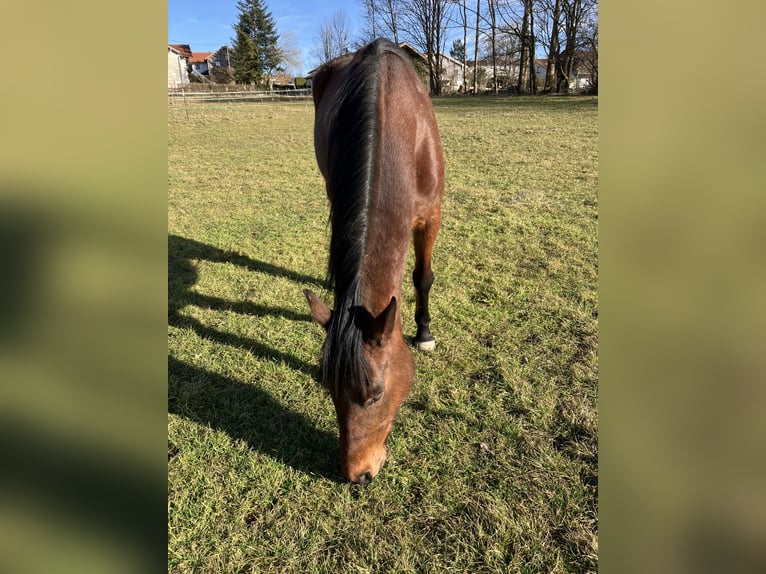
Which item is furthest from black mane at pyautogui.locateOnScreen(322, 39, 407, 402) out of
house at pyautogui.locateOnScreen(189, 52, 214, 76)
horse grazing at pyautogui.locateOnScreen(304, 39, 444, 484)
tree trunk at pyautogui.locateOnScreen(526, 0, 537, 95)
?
house at pyautogui.locateOnScreen(189, 52, 214, 76)

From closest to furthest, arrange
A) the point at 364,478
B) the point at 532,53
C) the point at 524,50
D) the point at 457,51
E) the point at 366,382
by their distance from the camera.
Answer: the point at 366,382, the point at 364,478, the point at 532,53, the point at 524,50, the point at 457,51

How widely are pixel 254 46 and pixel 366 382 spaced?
47.8 meters

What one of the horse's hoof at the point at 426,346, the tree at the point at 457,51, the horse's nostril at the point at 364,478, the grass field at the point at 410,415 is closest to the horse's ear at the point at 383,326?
the horse's nostril at the point at 364,478

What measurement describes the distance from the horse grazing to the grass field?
411 mm

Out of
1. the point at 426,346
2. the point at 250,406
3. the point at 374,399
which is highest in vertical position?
the point at 374,399

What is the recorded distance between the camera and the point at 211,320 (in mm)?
4121

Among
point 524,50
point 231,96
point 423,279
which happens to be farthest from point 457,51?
point 423,279

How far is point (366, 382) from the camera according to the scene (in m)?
1.92

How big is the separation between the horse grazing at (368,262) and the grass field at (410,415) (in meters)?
0.41

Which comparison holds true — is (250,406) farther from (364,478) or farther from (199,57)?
(199,57)
